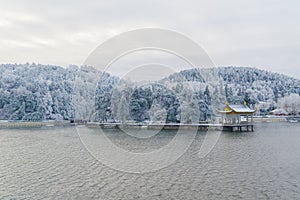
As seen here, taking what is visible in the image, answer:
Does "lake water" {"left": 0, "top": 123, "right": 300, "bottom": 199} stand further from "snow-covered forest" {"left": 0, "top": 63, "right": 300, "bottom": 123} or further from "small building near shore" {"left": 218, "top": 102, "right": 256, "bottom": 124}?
"snow-covered forest" {"left": 0, "top": 63, "right": 300, "bottom": 123}

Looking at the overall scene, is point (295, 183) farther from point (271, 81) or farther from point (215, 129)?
point (271, 81)

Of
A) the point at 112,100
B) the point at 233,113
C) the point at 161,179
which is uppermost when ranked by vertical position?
the point at 112,100

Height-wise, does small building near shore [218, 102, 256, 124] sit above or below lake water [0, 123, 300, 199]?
above

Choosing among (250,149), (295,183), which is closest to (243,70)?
(250,149)

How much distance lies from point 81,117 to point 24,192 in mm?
63568

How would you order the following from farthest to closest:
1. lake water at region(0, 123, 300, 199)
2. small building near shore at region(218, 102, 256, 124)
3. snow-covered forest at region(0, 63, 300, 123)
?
snow-covered forest at region(0, 63, 300, 123)
small building near shore at region(218, 102, 256, 124)
lake water at region(0, 123, 300, 199)

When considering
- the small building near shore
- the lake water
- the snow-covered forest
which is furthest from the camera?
the snow-covered forest

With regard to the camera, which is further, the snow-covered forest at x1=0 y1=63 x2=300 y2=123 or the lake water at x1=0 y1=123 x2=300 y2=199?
the snow-covered forest at x1=0 y1=63 x2=300 y2=123

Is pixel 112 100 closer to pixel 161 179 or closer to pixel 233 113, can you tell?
pixel 233 113

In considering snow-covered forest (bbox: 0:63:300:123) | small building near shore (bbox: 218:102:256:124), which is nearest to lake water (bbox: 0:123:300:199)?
small building near shore (bbox: 218:102:256:124)

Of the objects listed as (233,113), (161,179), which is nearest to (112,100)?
(233,113)

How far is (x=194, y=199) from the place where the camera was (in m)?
13.0

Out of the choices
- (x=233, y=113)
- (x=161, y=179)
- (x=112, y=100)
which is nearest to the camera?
(x=161, y=179)

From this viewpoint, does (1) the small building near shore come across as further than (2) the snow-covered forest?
No
